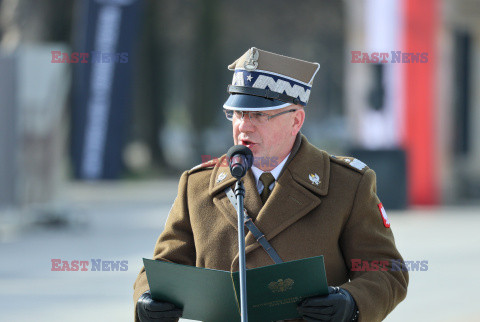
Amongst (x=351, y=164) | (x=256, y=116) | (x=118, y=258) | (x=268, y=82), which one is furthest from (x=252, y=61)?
(x=118, y=258)

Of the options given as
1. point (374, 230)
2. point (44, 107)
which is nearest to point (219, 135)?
point (44, 107)

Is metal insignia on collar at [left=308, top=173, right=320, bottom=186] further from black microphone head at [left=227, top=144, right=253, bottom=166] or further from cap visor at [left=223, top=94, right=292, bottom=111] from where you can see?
black microphone head at [left=227, top=144, right=253, bottom=166]

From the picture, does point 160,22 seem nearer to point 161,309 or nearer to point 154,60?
point 154,60

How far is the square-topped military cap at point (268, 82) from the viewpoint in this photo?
3486 millimetres

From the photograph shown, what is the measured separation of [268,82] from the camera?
11.6 feet

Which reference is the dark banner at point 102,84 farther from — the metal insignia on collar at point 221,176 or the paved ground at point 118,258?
the metal insignia on collar at point 221,176

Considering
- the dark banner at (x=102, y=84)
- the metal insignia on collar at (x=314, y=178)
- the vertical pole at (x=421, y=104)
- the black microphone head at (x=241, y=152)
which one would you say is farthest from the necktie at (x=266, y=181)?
the vertical pole at (x=421, y=104)

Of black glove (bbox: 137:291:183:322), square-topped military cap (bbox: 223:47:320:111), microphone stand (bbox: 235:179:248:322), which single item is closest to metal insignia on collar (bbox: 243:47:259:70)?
square-topped military cap (bbox: 223:47:320:111)

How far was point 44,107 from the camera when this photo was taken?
13.4 m

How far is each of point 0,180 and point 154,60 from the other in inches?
566

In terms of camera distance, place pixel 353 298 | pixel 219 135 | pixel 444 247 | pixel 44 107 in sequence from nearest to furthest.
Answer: pixel 353 298 < pixel 444 247 < pixel 44 107 < pixel 219 135

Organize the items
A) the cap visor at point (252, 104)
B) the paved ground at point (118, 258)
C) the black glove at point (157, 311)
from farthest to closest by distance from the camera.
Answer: the paved ground at point (118, 258) → the cap visor at point (252, 104) → the black glove at point (157, 311)

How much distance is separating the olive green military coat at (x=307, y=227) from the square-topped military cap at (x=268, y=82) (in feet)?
0.70

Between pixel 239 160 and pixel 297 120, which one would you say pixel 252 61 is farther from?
pixel 239 160
